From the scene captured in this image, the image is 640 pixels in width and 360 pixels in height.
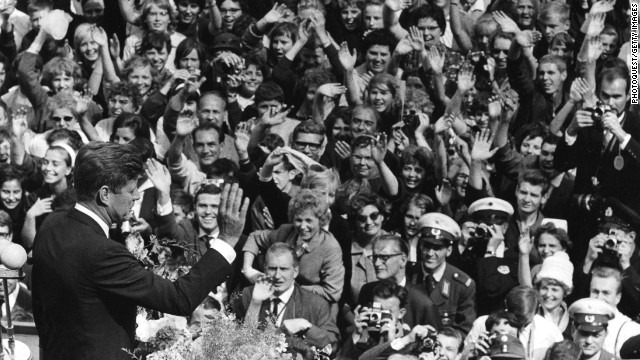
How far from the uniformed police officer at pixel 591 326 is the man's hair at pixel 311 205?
1330mm

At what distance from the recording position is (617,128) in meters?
7.07

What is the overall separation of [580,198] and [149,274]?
14.6 ft

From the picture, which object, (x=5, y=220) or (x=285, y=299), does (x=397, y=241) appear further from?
(x=5, y=220)

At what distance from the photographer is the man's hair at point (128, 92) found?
8391mm

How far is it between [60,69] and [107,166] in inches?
226

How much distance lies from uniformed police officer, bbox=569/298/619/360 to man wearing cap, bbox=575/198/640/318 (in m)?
0.28

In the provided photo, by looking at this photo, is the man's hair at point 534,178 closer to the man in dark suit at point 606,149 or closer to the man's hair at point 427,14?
the man in dark suit at point 606,149

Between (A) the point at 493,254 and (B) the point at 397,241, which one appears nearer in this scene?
(B) the point at 397,241

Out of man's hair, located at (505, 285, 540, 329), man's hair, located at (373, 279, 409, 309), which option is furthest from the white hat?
man's hair, located at (373, 279, 409, 309)

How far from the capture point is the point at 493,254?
702cm

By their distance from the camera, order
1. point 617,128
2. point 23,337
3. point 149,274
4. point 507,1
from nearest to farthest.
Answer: point 149,274
point 23,337
point 617,128
point 507,1

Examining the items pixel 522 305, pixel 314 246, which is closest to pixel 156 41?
pixel 314 246

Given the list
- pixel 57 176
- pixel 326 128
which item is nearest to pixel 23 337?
pixel 57 176

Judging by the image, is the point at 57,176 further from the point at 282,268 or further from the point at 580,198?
the point at 580,198
